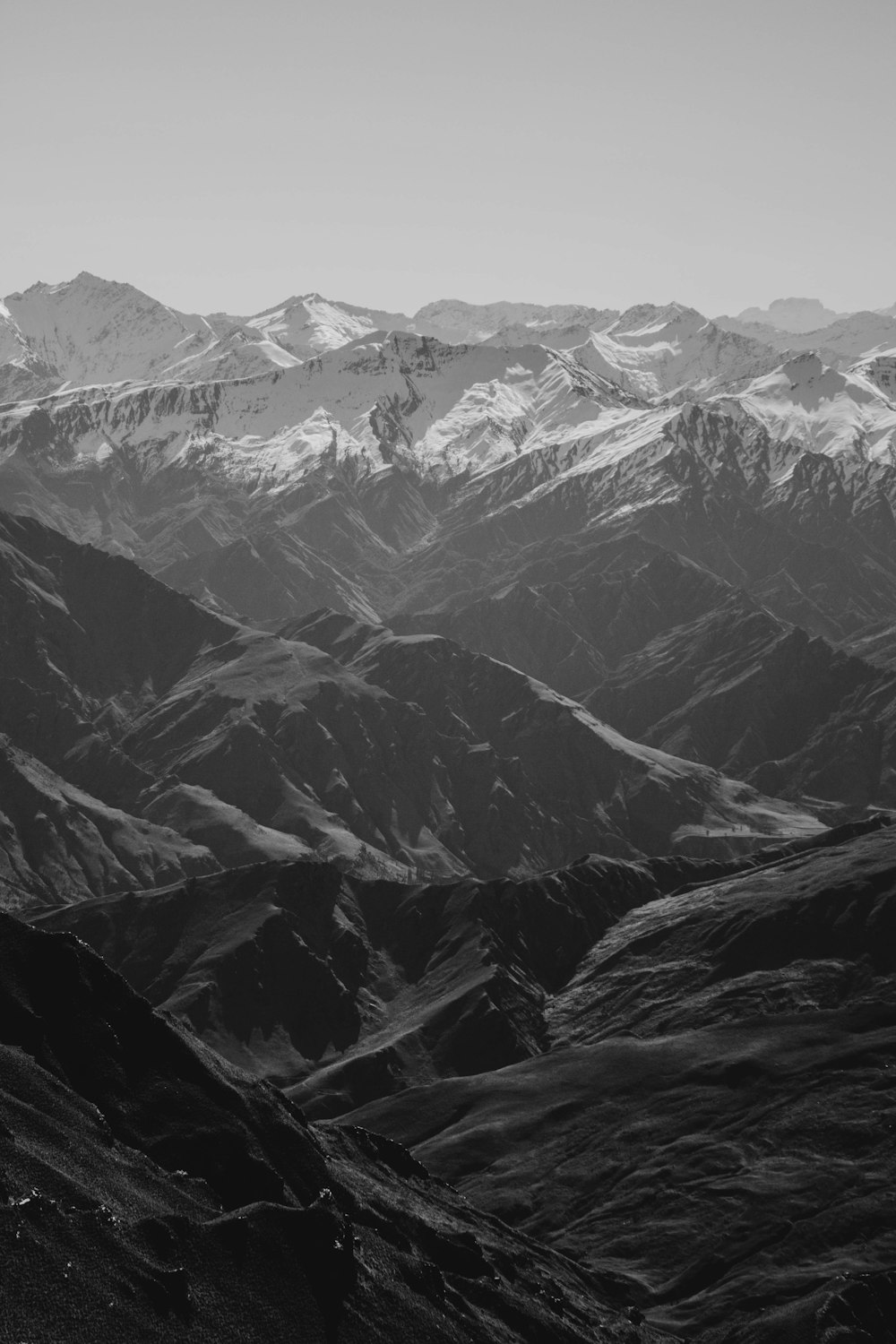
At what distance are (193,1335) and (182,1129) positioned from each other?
132ft

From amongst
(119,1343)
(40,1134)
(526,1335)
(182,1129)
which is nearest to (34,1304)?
(119,1343)

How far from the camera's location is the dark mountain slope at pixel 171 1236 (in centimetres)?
15125

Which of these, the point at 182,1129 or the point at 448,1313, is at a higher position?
the point at 182,1129

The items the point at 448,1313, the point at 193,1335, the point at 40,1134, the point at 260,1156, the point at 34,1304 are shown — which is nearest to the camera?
the point at 34,1304

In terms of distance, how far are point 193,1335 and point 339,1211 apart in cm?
3966

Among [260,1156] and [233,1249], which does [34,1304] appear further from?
[260,1156]

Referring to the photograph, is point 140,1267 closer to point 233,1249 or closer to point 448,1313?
point 233,1249

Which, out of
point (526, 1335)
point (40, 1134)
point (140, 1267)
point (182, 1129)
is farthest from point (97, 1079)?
point (526, 1335)

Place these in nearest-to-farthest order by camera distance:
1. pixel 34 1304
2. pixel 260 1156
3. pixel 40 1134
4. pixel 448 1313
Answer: pixel 34 1304 < pixel 40 1134 < pixel 448 1313 < pixel 260 1156

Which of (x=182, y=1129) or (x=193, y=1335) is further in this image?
(x=182, y=1129)

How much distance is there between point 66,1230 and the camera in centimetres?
15450

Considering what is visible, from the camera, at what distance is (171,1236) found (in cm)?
16425

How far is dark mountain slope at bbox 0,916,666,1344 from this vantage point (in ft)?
496

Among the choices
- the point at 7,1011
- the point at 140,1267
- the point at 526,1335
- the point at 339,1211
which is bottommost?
the point at 526,1335
